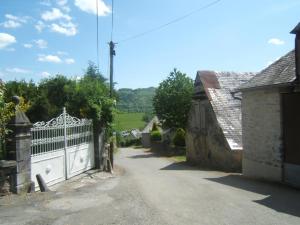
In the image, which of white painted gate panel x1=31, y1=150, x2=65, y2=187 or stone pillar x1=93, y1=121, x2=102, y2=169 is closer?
white painted gate panel x1=31, y1=150, x2=65, y2=187

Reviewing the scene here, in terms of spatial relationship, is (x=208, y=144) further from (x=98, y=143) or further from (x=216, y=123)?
(x=98, y=143)

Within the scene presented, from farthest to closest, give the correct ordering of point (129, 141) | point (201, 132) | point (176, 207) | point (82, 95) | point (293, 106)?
1. point (129, 141)
2. point (201, 132)
3. point (82, 95)
4. point (293, 106)
5. point (176, 207)

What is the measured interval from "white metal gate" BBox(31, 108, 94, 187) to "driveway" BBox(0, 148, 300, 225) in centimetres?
74

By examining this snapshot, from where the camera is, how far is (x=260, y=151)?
1530 cm

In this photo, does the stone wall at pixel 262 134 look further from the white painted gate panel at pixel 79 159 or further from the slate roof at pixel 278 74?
the white painted gate panel at pixel 79 159

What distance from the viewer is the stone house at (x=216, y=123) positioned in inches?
849

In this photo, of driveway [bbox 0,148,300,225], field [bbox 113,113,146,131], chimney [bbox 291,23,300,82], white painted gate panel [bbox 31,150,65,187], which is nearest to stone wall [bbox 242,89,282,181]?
chimney [bbox 291,23,300,82]

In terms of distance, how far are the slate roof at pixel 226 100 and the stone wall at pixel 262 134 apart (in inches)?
182

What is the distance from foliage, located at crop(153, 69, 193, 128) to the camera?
40.2 m

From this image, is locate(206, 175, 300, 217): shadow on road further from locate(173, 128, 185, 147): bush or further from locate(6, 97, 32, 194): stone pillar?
locate(173, 128, 185, 147): bush

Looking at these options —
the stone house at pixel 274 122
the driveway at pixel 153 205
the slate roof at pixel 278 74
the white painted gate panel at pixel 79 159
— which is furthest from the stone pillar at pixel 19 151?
the slate roof at pixel 278 74

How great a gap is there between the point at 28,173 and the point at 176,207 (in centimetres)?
419

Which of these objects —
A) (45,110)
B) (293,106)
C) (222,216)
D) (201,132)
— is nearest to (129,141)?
(201,132)

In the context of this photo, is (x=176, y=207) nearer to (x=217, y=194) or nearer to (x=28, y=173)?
(x=217, y=194)
